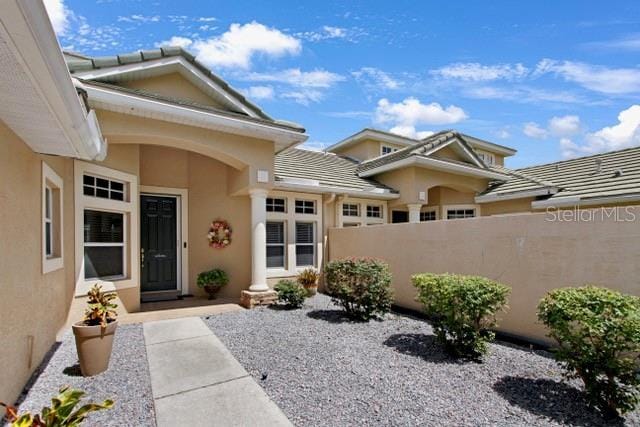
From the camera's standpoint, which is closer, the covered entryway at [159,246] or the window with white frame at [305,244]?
the covered entryway at [159,246]

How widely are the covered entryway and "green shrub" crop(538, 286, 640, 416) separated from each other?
864 centimetres

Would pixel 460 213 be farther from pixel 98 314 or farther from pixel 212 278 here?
pixel 98 314

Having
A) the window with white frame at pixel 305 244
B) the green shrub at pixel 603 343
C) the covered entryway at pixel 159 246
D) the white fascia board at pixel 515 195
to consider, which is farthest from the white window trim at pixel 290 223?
the green shrub at pixel 603 343

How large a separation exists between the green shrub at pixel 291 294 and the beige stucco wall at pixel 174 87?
4.77 meters

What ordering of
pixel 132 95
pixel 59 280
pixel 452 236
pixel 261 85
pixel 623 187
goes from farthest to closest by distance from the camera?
1. pixel 261 85
2. pixel 623 187
3. pixel 452 236
4. pixel 132 95
5. pixel 59 280

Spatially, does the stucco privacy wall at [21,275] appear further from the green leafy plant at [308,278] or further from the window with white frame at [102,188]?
the green leafy plant at [308,278]

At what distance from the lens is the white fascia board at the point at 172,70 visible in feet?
19.9

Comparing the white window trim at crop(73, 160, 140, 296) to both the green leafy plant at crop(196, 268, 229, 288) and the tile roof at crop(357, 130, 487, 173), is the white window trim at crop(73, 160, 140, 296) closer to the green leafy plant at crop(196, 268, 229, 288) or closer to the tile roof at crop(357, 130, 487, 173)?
the green leafy plant at crop(196, 268, 229, 288)

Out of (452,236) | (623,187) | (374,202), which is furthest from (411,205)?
(623,187)

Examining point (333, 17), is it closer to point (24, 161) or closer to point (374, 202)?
point (374, 202)

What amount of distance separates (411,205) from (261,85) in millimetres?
6782

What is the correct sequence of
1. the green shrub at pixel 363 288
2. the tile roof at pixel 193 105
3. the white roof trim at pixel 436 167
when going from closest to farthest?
the tile roof at pixel 193 105, the green shrub at pixel 363 288, the white roof trim at pixel 436 167

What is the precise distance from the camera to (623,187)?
8.41 m

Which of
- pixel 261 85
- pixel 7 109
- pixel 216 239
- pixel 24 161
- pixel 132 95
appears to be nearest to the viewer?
pixel 7 109
